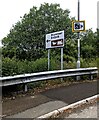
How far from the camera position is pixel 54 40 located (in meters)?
11.7

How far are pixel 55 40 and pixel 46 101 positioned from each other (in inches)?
176

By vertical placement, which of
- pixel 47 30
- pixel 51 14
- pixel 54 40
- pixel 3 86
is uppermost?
pixel 51 14

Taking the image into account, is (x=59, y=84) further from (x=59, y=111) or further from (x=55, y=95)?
(x=59, y=111)

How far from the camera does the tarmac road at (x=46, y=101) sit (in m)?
6.69

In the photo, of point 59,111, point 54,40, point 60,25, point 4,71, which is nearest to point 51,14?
point 60,25

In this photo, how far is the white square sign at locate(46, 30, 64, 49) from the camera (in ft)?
37.6

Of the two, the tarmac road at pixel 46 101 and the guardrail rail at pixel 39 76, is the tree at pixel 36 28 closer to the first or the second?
the guardrail rail at pixel 39 76

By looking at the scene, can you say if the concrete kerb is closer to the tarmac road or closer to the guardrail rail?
the tarmac road

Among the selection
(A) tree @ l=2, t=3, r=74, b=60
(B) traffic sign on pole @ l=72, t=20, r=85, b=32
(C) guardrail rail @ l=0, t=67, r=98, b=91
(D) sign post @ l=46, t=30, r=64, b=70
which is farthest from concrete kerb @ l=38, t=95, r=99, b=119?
(A) tree @ l=2, t=3, r=74, b=60

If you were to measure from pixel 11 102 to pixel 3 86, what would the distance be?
0.71m

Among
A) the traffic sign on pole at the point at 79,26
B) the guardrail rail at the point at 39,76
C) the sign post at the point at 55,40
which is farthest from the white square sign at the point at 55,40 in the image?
the guardrail rail at the point at 39,76

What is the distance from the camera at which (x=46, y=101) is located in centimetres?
778

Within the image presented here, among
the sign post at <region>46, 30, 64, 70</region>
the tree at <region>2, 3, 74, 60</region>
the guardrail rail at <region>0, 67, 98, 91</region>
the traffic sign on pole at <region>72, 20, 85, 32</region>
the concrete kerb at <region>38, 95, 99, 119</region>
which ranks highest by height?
the tree at <region>2, 3, 74, 60</region>

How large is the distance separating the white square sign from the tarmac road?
2283 mm
